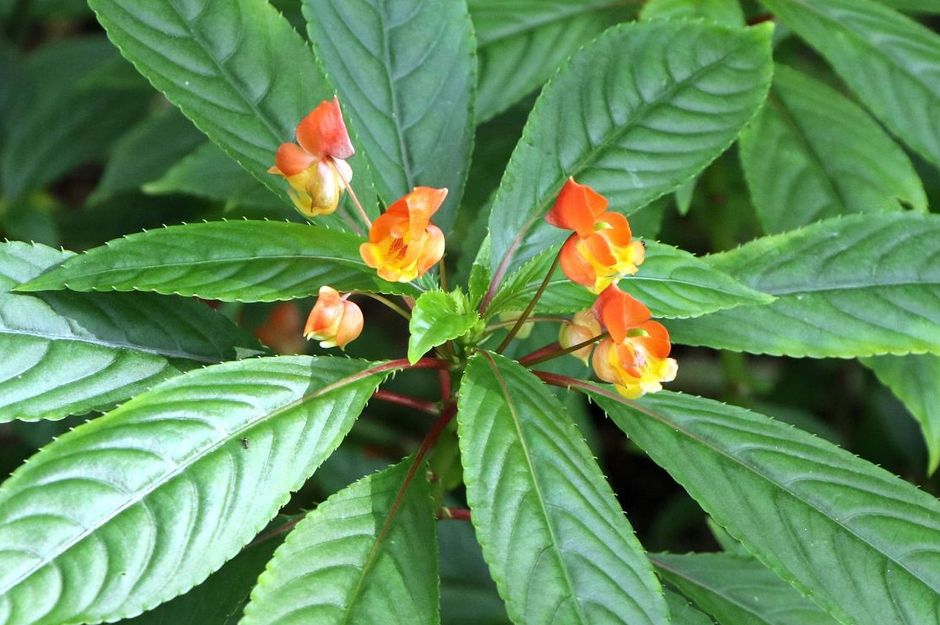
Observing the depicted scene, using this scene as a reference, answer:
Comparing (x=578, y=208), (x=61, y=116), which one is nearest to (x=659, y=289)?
(x=578, y=208)

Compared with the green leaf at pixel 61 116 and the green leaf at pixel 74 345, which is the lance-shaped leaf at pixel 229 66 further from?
the green leaf at pixel 61 116

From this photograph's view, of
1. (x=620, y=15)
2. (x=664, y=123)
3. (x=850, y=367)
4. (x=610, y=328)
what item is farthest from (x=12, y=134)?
(x=850, y=367)

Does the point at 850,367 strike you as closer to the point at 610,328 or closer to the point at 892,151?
the point at 892,151

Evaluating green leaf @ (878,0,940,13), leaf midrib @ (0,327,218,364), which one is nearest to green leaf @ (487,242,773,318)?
leaf midrib @ (0,327,218,364)

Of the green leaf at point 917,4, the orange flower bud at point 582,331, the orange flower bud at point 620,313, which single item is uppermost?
the green leaf at point 917,4

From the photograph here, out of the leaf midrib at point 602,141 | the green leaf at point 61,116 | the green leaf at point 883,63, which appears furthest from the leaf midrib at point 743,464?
the green leaf at point 61,116

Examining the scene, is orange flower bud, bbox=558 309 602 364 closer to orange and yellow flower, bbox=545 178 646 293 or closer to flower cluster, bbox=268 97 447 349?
orange and yellow flower, bbox=545 178 646 293
